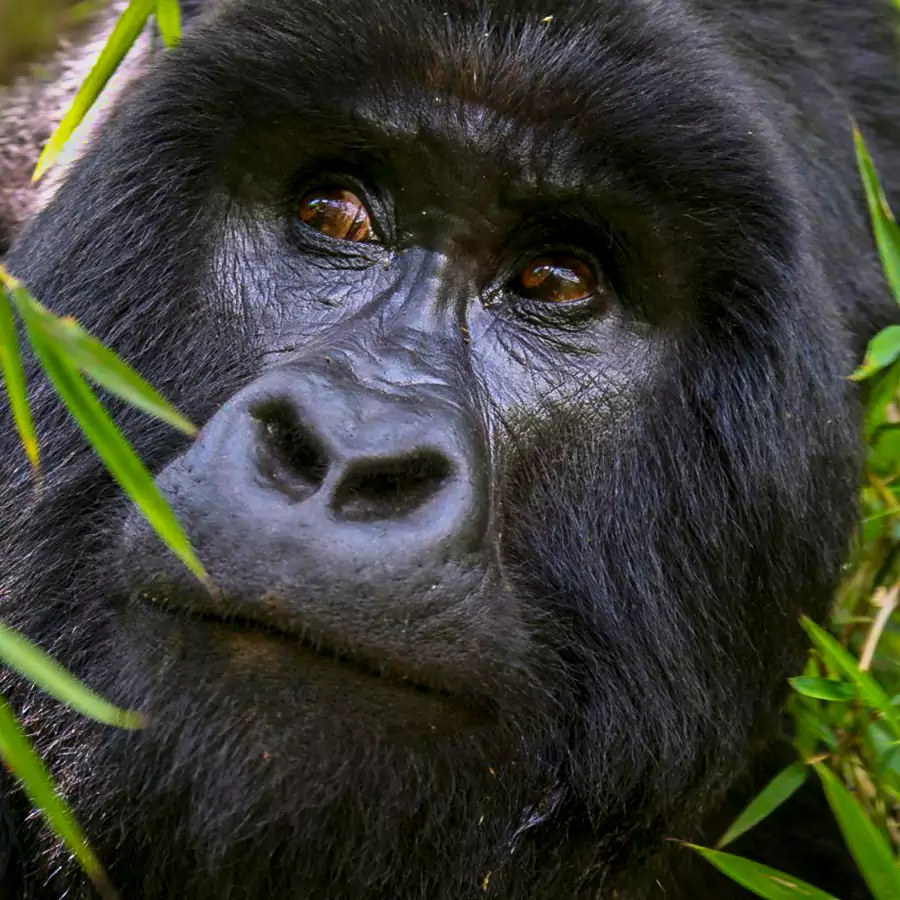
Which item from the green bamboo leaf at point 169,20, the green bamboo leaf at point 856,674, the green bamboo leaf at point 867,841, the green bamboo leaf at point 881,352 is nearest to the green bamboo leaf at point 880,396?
the green bamboo leaf at point 881,352

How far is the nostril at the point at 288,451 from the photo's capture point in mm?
1987

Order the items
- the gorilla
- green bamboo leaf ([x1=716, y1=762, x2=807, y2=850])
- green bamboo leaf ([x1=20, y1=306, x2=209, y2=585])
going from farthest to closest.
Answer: green bamboo leaf ([x1=716, y1=762, x2=807, y2=850])
the gorilla
green bamboo leaf ([x1=20, y1=306, x2=209, y2=585])

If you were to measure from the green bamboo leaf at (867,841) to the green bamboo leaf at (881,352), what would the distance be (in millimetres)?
695

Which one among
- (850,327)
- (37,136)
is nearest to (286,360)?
(850,327)

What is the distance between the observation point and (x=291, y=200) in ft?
8.25

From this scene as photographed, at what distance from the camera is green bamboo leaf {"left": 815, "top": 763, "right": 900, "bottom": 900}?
8.25ft

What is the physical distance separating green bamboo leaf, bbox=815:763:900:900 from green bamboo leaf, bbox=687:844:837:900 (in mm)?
85

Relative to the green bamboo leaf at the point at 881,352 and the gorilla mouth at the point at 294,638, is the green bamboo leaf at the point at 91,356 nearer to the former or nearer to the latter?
the gorilla mouth at the point at 294,638

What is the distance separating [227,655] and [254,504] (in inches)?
8.9

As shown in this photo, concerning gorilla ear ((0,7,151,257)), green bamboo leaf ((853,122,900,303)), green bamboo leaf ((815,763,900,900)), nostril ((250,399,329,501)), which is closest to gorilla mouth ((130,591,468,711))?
nostril ((250,399,329,501))

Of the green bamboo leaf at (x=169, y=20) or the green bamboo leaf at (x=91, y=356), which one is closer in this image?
the green bamboo leaf at (x=91, y=356)

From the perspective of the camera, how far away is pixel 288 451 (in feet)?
6.66

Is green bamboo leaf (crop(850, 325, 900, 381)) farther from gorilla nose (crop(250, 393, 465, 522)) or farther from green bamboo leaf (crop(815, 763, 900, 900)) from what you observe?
gorilla nose (crop(250, 393, 465, 522))

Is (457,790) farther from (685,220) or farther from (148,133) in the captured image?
(148,133)
